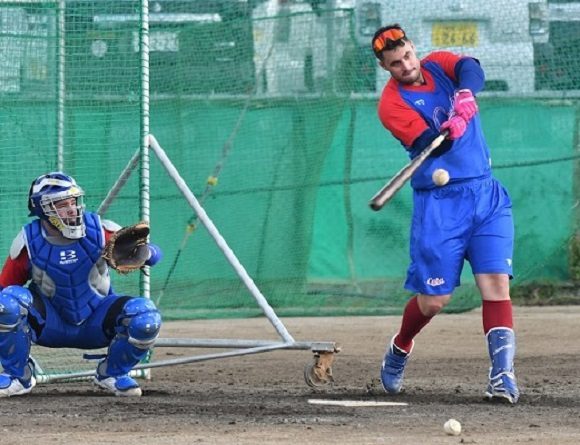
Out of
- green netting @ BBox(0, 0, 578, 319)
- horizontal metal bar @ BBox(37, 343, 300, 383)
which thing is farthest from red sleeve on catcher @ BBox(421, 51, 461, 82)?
green netting @ BBox(0, 0, 578, 319)

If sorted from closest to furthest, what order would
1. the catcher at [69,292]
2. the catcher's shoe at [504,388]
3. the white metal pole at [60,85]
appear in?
the catcher's shoe at [504,388], the catcher at [69,292], the white metal pole at [60,85]

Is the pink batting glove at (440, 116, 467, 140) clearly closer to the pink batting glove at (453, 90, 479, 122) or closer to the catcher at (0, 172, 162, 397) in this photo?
the pink batting glove at (453, 90, 479, 122)

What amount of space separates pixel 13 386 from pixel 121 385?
0.62 m

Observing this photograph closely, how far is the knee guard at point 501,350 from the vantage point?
306 inches

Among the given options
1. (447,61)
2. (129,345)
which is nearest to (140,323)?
(129,345)

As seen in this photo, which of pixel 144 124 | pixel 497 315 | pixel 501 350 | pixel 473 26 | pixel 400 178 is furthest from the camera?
pixel 473 26

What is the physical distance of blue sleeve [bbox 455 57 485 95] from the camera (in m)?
7.84

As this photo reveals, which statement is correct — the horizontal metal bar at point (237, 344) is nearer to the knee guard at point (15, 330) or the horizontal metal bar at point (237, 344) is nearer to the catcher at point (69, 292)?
the catcher at point (69, 292)

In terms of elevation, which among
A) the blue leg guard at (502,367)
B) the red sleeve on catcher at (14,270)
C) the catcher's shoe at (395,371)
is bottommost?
the catcher's shoe at (395,371)

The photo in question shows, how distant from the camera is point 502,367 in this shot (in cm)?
777

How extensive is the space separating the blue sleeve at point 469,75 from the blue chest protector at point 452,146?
0.12 m

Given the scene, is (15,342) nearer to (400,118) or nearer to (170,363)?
(170,363)

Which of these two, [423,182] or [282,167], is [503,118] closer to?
[282,167]

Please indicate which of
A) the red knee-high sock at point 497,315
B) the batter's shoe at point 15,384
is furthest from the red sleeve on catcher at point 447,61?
the batter's shoe at point 15,384
